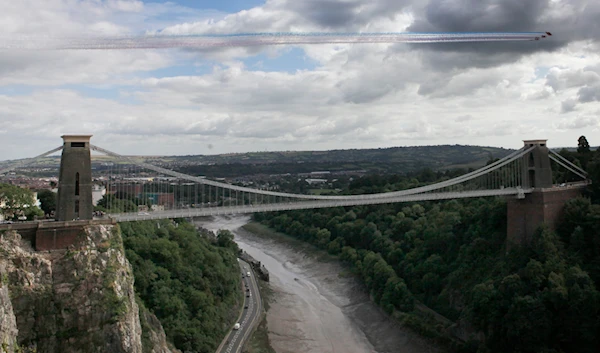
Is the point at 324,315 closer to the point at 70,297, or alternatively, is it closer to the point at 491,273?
the point at 491,273

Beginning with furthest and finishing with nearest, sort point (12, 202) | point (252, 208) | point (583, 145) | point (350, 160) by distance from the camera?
point (350, 160)
point (583, 145)
point (252, 208)
point (12, 202)

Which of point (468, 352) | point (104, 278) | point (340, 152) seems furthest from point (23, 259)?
point (340, 152)

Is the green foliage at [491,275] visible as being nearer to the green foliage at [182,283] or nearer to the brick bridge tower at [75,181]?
the green foliage at [182,283]

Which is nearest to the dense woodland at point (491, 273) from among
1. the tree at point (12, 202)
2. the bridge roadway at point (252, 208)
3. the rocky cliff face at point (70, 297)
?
the bridge roadway at point (252, 208)

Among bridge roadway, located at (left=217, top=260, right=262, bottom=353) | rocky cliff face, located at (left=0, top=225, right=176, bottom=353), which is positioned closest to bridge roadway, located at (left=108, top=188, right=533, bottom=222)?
rocky cliff face, located at (left=0, top=225, right=176, bottom=353)

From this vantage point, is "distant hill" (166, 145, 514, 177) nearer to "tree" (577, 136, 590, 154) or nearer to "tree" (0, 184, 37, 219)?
"tree" (577, 136, 590, 154)

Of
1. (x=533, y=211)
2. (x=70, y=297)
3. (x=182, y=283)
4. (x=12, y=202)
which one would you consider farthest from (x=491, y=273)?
(x=12, y=202)
